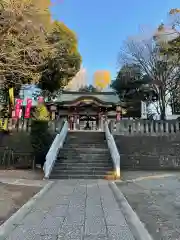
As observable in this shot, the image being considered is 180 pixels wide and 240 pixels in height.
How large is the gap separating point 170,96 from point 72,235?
2567 cm

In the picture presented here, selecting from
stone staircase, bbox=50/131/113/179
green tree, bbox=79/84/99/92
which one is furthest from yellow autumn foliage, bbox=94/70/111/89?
stone staircase, bbox=50/131/113/179

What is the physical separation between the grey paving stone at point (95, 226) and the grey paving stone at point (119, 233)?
12 cm

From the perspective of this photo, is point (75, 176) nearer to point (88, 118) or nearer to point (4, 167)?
point (4, 167)

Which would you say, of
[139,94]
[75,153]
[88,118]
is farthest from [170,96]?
[75,153]

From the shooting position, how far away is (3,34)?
8570mm

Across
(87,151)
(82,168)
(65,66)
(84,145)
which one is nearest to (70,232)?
(82,168)

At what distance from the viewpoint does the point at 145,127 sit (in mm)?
16422

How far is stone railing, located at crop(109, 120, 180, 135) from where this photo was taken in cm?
1630

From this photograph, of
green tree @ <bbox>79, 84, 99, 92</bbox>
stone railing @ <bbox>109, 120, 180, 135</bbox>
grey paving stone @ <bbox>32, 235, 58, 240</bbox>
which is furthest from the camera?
green tree @ <bbox>79, 84, 99, 92</bbox>

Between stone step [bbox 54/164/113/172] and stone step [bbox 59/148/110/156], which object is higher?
stone step [bbox 59/148/110/156]

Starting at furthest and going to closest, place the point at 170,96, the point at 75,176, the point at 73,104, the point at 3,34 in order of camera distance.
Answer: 1. the point at 170,96
2. the point at 73,104
3. the point at 75,176
4. the point at 3,34

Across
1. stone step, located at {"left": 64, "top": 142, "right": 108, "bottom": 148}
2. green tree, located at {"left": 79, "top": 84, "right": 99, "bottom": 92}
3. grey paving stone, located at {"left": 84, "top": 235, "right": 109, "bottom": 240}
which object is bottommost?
grey paving stone, located at {"left": 84, "top": 235, "right": 109, "bottom": 240}

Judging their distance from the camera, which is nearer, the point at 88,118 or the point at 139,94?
the point at 88,118

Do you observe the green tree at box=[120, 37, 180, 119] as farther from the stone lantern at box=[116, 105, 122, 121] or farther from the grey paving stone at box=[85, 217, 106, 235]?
the grey paving stone at box=[85, 217, 106, 235]
